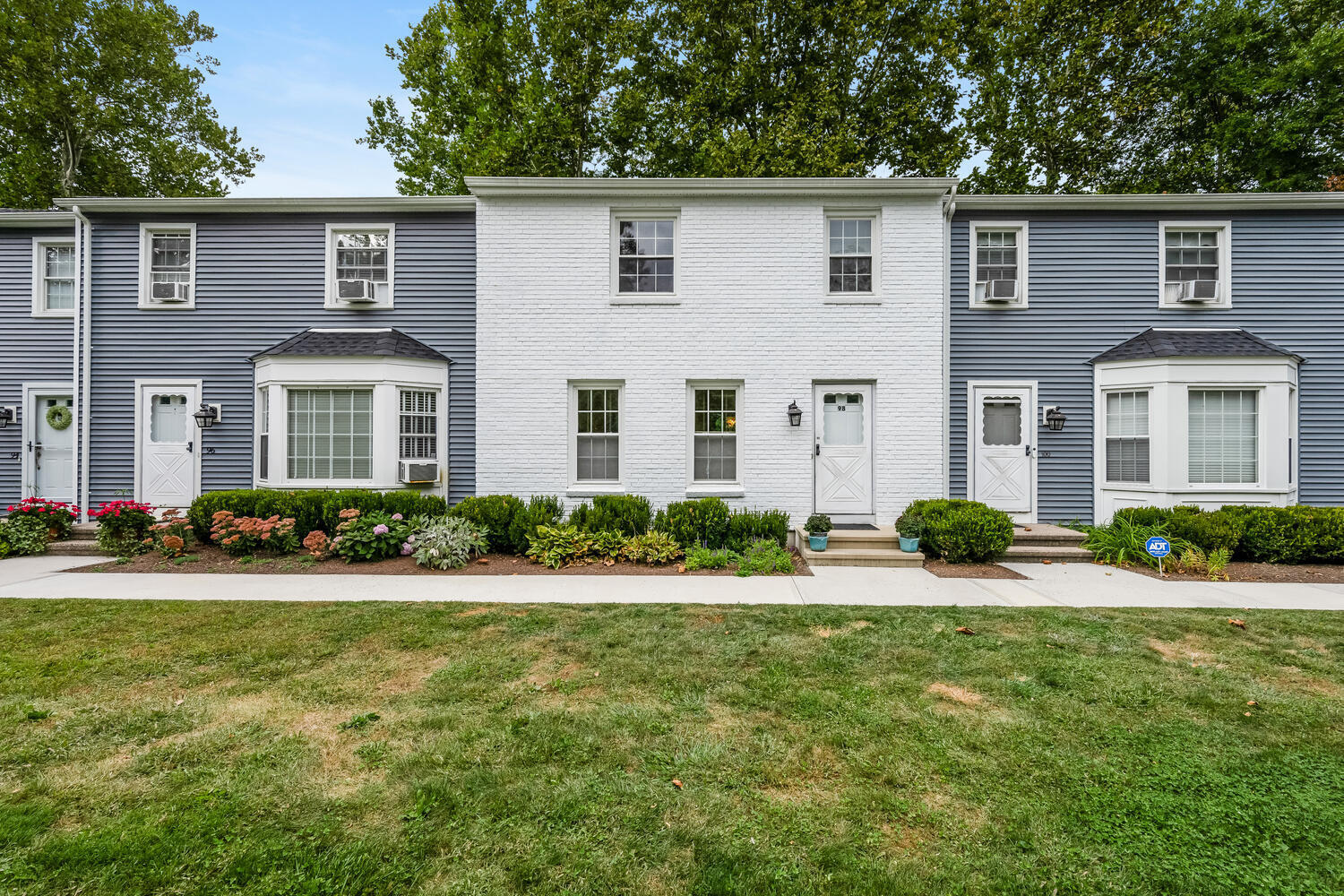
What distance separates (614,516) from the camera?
26.2 feet

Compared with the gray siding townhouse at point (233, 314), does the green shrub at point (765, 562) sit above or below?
below

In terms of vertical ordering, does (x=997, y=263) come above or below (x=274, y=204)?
below

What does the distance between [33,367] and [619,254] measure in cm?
1096

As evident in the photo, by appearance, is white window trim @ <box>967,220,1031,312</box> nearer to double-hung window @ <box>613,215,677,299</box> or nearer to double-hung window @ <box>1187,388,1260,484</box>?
double-hung window @ <box>1187,388,1260,484</box>

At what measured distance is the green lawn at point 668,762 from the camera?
207 cm

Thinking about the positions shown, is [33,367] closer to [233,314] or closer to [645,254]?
[233,314]

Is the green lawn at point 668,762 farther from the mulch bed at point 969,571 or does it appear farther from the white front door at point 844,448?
the white front door at point 844,448

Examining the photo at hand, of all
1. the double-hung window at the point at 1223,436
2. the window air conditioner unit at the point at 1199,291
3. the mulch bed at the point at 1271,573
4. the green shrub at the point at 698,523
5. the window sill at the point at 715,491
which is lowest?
the mulch bed at the point at 1271,573

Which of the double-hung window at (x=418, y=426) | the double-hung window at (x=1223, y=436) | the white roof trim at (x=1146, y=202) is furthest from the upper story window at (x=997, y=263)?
the double-hung window at (x=418, y=426)

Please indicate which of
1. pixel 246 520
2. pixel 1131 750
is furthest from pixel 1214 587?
pixel 246 520

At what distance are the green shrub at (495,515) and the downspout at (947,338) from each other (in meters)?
6.99

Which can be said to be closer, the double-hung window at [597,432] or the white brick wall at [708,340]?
the white brick wall at [708,340]

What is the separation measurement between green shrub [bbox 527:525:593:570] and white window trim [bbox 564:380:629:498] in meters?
1.35

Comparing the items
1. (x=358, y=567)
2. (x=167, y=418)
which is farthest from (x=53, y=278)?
(x=358, y=567)
